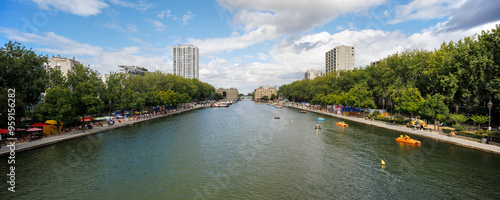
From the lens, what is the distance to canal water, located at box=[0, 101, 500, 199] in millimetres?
16625

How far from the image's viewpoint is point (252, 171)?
21.0 meters

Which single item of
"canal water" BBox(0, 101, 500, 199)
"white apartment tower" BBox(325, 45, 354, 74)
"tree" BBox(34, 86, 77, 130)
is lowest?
"canal water" BBox(0, 101, 500, 199)

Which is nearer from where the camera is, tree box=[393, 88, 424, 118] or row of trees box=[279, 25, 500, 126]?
row of trees box=[279, 25, 500, 126]

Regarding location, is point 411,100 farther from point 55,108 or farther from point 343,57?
point 343,57

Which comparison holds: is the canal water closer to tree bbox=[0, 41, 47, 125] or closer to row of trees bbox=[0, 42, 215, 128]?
row of trees bbox=[0, 42, 215, 128]

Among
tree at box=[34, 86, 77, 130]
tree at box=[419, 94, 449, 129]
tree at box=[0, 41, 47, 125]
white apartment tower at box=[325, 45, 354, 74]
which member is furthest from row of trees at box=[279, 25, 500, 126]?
white apartment tower at box=[325, 45, 354, 74]

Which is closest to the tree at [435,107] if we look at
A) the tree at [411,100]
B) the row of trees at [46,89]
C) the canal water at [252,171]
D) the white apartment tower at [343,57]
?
the tree at [411,100]

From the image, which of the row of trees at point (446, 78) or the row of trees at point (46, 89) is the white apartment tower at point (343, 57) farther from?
the row of trees at point (46, 89)

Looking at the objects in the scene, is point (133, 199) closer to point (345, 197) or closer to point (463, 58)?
point (345, 197)

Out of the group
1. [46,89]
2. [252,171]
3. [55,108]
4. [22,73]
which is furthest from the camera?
[46,89]

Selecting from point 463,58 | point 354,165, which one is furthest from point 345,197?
point 463,58

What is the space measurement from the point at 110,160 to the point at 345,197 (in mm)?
22510

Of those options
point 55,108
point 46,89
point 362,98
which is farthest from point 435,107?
point 46,89

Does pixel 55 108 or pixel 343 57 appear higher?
pixel 343 57
